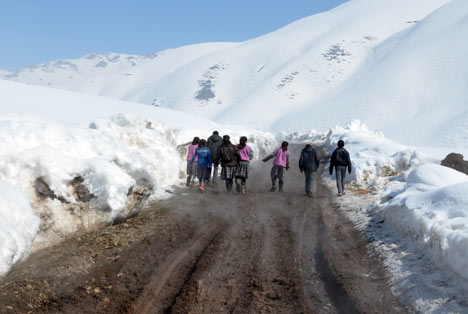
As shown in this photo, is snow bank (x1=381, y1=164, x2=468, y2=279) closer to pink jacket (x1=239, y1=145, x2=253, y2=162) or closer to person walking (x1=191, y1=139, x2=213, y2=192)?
pink jacket (x1=239, y1=145, x2=253, y2=162)

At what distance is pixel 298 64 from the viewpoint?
652 ft

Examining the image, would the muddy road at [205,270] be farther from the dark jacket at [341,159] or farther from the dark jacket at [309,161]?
the dark jacket at [341,159]

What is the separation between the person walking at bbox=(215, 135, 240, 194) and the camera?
13.4m

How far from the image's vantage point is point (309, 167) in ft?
44.7

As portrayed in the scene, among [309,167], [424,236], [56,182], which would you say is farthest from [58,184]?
[309,167]

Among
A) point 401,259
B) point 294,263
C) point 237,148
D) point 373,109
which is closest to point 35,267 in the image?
point 294,263

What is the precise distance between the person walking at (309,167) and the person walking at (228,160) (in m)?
2.10

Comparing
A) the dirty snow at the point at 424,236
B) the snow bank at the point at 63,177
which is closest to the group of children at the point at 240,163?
the dirty snow at the point at 424,236

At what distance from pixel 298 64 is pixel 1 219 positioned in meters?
200

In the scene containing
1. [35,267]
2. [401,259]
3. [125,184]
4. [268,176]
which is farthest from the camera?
[268,176]

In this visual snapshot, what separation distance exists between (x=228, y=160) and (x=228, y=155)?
0.16 metres

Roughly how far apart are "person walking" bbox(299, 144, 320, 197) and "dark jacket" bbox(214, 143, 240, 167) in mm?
2078

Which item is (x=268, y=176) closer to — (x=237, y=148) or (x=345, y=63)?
(x=237, y=148)

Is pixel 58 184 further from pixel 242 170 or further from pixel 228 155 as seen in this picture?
pixel 242 170
